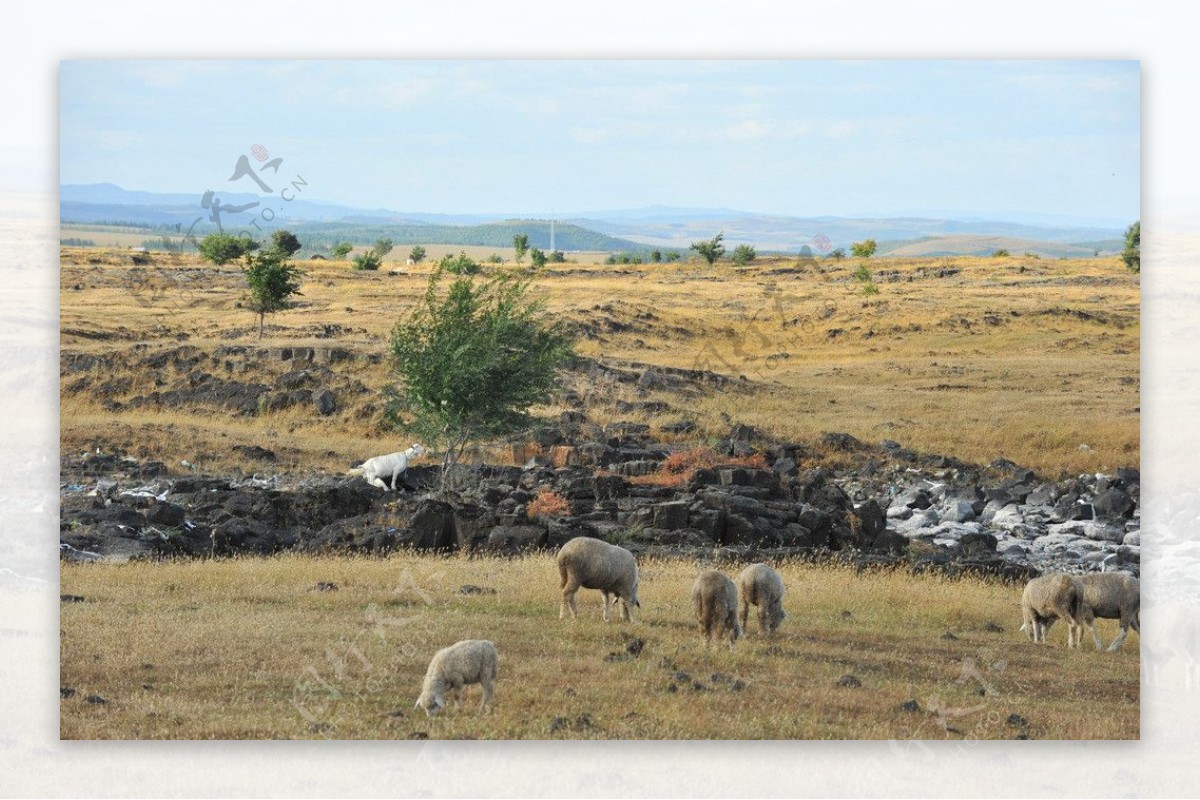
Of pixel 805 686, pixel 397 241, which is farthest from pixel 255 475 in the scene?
pixel 805 686

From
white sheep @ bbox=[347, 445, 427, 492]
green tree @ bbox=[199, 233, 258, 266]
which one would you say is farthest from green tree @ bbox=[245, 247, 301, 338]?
white sheep @ bbox=[347, 445, 427, 492]

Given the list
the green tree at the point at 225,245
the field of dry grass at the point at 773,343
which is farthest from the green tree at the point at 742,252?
the green tree at the point at 225,245

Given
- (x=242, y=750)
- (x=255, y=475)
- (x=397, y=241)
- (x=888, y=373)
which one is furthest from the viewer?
(x=888, y=373)

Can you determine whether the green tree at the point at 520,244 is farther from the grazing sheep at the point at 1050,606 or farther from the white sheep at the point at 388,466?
the grazing sheep at the point at 1050,606

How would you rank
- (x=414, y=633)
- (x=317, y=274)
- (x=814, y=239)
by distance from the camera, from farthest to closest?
1. (x=317, y=274)
2. (x=814, y=239)
3. (x=414, y=633)

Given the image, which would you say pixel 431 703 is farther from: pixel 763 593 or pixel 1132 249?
pixel 1132 249

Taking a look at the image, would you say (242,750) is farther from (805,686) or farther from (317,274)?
(317,274)
